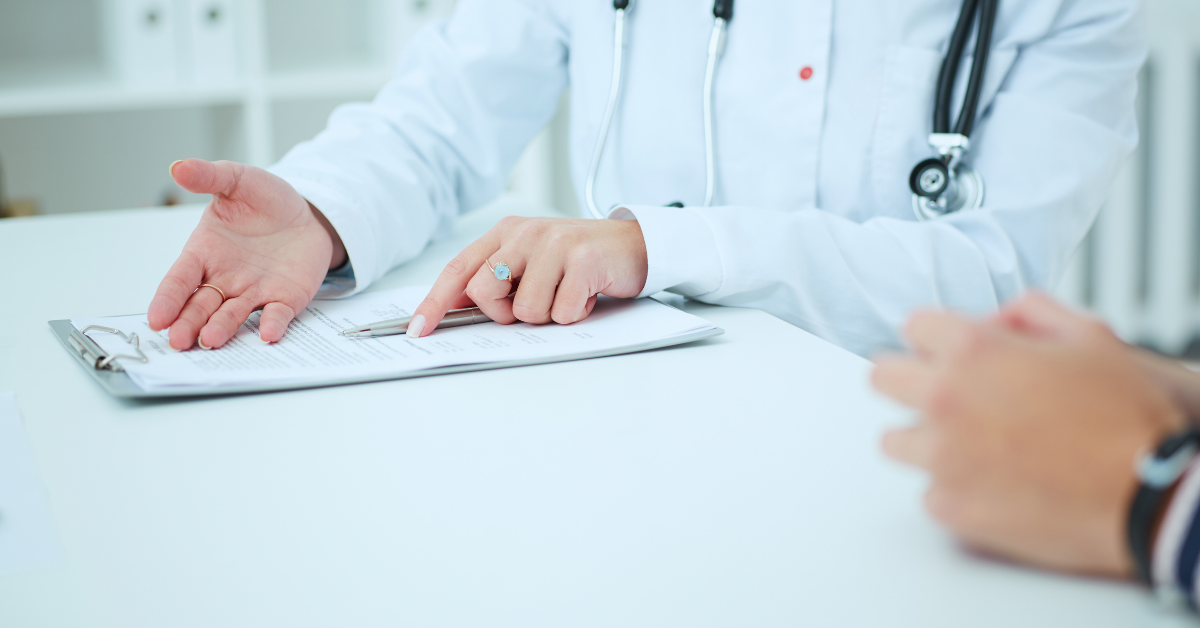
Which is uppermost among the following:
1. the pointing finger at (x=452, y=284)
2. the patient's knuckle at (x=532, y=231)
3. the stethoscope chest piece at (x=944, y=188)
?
the stethoscope chest piece at (x=944, y=188)

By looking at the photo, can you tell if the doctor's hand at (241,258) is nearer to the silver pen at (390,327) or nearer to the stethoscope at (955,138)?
the silver pen at (390,327)

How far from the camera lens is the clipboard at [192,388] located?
49 centimetres

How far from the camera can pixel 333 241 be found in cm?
76

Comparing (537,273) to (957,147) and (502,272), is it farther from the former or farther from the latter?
(957,147)

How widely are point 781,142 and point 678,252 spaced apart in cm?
31

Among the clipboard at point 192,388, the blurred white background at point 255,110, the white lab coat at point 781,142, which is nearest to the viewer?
the clipboard at point 192,388

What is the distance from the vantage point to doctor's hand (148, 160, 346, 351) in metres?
0.61

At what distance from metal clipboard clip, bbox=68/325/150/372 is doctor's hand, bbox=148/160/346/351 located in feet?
0.07

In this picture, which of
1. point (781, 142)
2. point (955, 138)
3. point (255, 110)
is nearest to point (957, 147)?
point (955, 138)

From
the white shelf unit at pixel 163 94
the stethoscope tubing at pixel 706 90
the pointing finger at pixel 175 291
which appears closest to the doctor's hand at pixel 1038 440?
the pointing finger at pixel 175 291

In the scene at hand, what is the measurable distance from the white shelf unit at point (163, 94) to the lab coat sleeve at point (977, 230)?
4.80 ft

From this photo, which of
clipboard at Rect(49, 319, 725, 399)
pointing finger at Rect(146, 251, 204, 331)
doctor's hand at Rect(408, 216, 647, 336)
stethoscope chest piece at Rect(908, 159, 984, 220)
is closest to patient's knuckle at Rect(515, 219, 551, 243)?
doctor's hand at Rect(408, 216, 647, 336)

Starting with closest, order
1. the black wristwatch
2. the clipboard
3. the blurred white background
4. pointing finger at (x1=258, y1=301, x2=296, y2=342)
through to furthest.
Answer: the black wristwatch < the clipboard < pointing finger at (x1=258, y1=301, x2=296, y2=342) < the blurred white background

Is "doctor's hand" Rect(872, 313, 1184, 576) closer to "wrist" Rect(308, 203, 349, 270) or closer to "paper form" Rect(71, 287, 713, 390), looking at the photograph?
"paper form" Rect(71, 287, 713, 390)
